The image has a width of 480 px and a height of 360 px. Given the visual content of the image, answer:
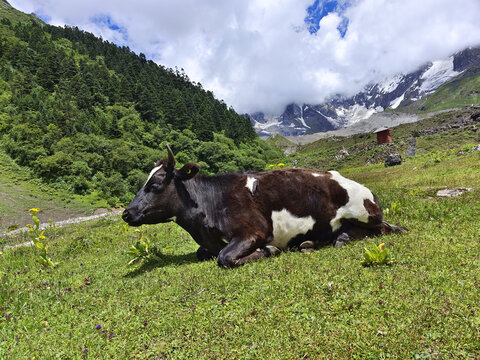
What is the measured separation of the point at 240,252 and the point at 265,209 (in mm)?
1131

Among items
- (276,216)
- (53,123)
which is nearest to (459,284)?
(276,216)

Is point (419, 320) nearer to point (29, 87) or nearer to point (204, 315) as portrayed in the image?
point (204, 315)

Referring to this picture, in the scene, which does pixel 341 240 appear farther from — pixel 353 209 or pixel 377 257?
pixel 377 257

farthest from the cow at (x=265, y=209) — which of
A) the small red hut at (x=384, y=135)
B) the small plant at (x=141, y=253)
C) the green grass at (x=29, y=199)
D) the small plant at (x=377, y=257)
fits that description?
the small red hut at (x=384, y=135)

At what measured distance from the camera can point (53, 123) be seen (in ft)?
212

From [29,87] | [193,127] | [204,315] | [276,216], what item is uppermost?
[29,87]

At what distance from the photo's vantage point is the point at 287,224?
6.07 meters

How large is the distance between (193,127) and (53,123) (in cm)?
5091

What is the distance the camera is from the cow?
6039 millimetres

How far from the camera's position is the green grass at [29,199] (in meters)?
35.6

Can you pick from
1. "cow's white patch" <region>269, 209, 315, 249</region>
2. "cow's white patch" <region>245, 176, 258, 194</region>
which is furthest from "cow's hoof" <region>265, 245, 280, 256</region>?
"cow's white patch" <region>245, 176, 258, 194</region>

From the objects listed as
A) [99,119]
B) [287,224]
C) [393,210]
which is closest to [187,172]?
[287,224]

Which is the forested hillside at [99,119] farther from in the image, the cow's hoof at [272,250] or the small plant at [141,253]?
the cow's hoof at [272,250]

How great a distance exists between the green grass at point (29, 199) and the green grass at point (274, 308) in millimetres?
35116
